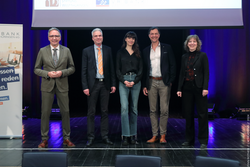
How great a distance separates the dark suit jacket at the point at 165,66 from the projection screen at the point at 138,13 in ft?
3.19

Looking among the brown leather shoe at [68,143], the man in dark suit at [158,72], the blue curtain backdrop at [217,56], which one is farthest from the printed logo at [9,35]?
the blue curtain backdrop at [217,56]

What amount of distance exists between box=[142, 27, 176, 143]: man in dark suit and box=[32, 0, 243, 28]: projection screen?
94 cm

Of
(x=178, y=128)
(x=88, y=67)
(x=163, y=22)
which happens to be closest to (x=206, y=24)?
(x=163, y=22)

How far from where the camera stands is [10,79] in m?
3.73

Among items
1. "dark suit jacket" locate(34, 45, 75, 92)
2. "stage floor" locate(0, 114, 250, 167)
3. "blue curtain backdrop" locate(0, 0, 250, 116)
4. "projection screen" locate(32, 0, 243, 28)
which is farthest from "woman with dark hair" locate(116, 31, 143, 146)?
"blue curtain backdrop" locate(0, 0, 250, 116)

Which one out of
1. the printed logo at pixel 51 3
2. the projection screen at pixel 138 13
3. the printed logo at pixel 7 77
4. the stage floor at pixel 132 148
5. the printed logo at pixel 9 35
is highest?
the printed logo at pixel 51 3

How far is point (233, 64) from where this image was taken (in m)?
6.11

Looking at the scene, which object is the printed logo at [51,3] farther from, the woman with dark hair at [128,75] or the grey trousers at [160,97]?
the grey trousers at [160,97]

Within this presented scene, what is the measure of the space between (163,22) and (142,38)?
3.79 metres

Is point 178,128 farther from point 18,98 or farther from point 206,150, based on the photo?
point 18,98

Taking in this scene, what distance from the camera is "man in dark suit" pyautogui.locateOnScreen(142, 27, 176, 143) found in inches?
131

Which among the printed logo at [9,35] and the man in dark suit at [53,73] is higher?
the printed logo at [9,35]

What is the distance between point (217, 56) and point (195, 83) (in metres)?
3.33

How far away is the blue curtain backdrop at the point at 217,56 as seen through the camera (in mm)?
5895
